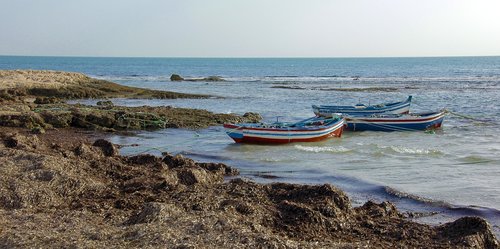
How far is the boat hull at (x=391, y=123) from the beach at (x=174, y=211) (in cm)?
1079

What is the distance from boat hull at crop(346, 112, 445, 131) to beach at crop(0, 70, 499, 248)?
35.4ft

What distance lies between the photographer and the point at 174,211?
26.0 feet

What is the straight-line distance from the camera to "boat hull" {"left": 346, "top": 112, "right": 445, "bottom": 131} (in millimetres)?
22688

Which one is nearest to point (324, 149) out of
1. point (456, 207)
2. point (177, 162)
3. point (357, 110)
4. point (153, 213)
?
point (177, 162)

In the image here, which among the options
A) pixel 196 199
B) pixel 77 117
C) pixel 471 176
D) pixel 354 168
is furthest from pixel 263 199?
pixel 77 117

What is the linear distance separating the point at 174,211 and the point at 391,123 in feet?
53.8

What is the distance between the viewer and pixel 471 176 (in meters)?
13.5

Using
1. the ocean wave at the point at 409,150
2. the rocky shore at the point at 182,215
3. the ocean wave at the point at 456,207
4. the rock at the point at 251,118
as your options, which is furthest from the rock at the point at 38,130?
the ocean wave at the point at 456,207

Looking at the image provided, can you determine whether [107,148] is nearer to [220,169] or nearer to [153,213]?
[220,169]

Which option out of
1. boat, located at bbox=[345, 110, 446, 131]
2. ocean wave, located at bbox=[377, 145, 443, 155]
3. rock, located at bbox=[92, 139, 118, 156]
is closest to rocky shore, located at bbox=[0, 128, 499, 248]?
rock, located at bbox=[92, 139, 118, 156]

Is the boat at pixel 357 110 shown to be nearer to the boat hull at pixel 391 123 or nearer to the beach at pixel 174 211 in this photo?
the boat hull at pixel 391 123

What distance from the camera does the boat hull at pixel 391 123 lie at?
22688 millimetres

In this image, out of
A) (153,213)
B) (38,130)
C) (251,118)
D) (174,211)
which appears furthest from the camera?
(251,118)

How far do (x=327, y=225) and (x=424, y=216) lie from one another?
8.34 feet
